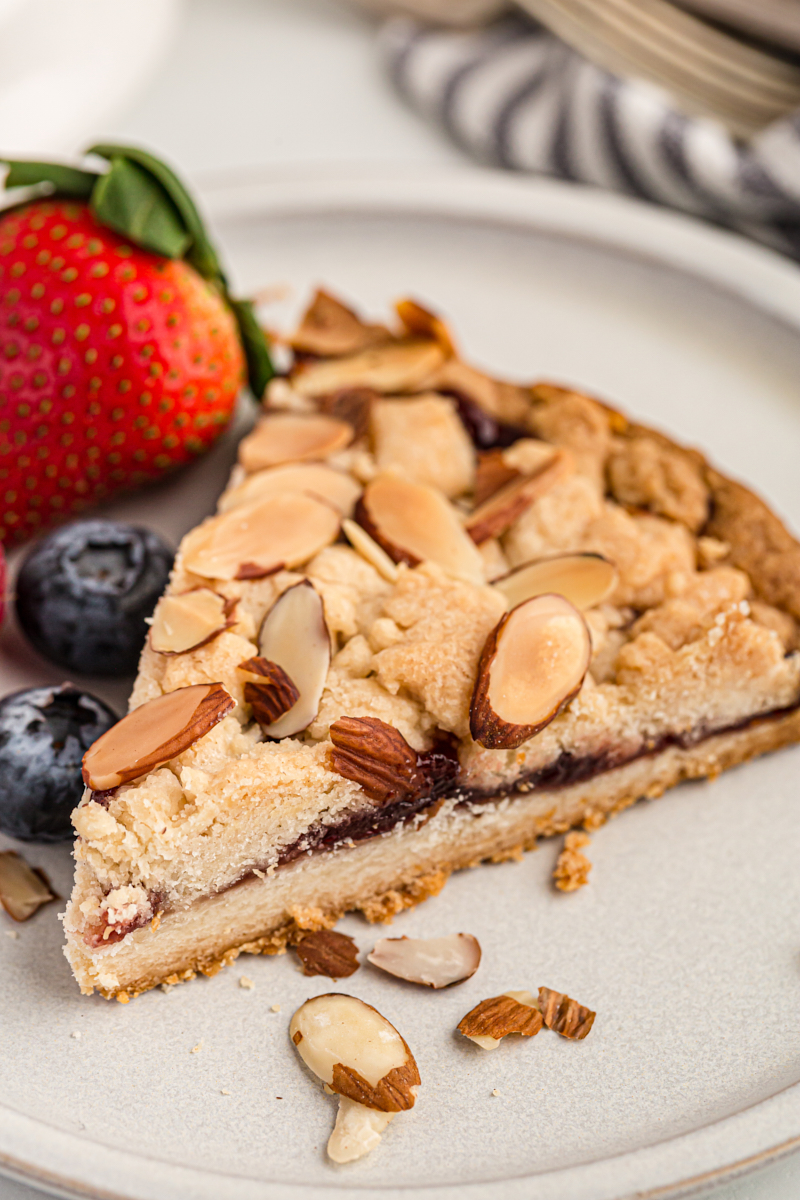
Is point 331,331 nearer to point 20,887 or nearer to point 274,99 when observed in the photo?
point 20,887

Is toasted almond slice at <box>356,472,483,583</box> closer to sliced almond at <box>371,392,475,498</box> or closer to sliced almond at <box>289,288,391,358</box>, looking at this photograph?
sliced almond at <box>371,392,475,498</box>

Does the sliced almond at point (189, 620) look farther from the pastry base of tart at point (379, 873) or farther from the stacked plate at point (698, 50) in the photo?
the stacked plate at point (698, 50)

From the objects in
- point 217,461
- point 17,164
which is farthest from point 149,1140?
point 17,164

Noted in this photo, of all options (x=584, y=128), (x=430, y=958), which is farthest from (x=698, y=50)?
(x=430, y=958)

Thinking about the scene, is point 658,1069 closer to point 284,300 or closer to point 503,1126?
point 503,1126

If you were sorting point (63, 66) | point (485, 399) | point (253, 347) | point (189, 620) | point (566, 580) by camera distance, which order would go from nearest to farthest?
1. point (189, 620)
2. point (566, 580)
3. point (485, 399)
4. point (253, 347)
5. point (63, 66)

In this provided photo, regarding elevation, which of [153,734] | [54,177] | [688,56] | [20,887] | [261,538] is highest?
[688,56]
